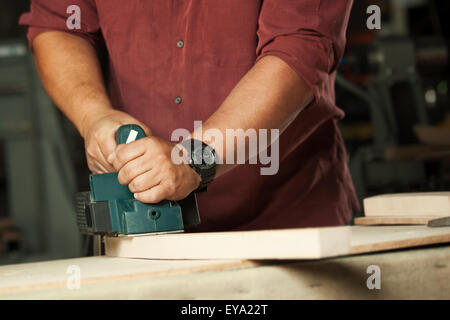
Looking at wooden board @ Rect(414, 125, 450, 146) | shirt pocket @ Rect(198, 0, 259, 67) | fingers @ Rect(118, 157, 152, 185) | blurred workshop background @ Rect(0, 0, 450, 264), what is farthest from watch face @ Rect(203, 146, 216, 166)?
wooden board @ Rect(414, 125, 450, 146)

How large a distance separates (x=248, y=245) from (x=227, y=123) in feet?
1.12

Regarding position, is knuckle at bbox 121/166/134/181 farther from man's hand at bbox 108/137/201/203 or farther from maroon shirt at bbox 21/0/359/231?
maroon shirt at bbox 21/0/359/231

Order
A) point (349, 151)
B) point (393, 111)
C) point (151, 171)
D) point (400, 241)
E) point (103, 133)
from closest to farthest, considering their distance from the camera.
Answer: point (400, 241)
point (151, 171)
point (103, 133)
point (393, 111)
point (349, 151)

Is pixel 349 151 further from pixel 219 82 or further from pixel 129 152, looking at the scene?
pixel 129 152

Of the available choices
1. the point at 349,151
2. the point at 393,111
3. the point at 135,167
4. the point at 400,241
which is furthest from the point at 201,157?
the point at 349,151

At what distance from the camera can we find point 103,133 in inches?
46.4

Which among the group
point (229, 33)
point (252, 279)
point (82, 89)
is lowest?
point (252, 279)

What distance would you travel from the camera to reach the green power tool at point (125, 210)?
1005 mm

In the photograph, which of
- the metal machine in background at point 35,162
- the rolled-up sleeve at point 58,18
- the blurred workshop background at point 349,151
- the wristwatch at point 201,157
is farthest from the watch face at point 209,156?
the metal machine in background at point 35,162

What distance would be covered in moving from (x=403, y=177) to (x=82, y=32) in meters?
1.71

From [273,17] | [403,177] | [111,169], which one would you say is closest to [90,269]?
[111,169]

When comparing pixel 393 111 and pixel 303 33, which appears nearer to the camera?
pixel 303 33

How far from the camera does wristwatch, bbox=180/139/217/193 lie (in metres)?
1.04
